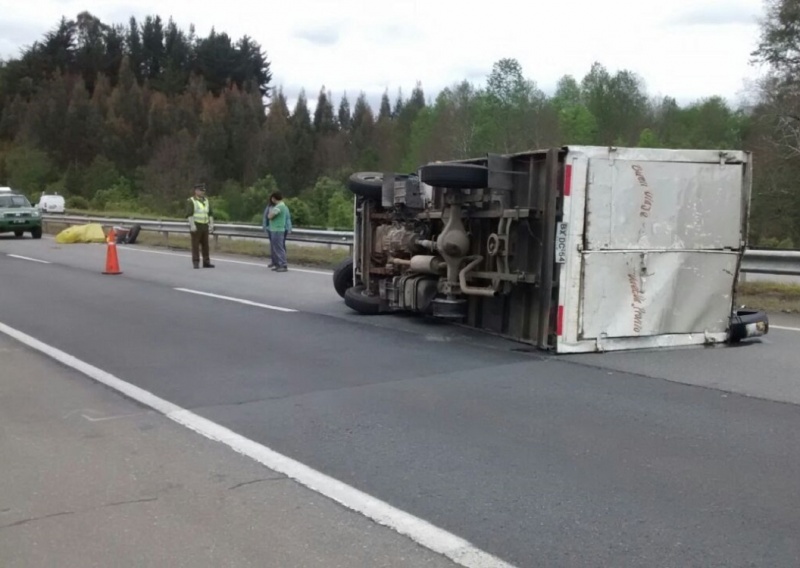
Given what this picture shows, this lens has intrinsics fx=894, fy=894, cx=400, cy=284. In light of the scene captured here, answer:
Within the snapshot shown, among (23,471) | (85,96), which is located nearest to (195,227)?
(23,471)

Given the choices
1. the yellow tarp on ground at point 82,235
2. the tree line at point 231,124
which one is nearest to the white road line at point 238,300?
the yellow tarp on ground at point 82,235

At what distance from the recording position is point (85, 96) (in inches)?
3524

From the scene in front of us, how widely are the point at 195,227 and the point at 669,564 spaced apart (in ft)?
53.6

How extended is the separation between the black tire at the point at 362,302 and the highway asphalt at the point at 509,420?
27 cm

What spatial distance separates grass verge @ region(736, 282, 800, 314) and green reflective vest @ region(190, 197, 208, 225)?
10973 mm

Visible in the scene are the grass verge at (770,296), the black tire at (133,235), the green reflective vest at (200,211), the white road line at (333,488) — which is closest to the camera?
the white road line at (333,488)

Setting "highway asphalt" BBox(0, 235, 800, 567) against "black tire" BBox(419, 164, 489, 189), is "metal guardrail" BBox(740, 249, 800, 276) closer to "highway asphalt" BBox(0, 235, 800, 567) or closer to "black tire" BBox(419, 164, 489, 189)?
"highway asphalt" BBox(0, 235, 800, 567)

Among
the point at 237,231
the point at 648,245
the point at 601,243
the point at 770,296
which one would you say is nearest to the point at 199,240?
the point at 237,231

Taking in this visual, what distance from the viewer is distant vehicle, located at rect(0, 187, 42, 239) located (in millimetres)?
31109

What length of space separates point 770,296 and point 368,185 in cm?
628

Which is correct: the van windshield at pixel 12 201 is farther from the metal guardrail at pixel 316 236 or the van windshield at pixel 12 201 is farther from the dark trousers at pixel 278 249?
the dark trousers at pixel 278 249

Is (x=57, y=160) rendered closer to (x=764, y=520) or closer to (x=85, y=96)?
(x=85, y=96)

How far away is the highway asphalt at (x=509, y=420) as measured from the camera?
176 inches

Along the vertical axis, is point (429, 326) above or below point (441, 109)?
below
